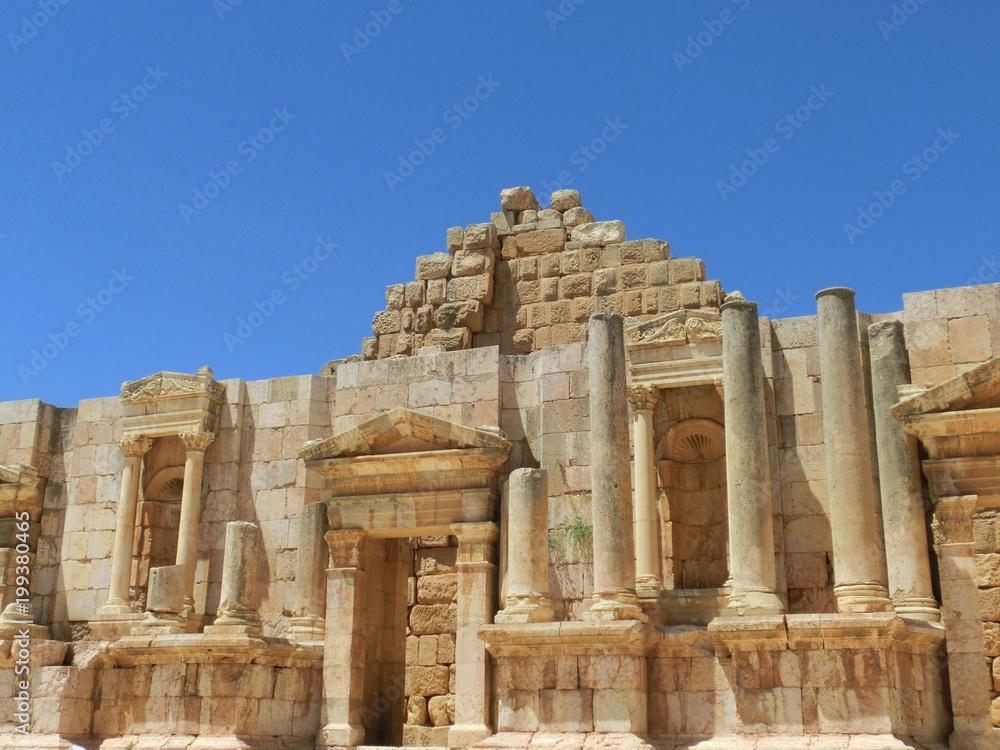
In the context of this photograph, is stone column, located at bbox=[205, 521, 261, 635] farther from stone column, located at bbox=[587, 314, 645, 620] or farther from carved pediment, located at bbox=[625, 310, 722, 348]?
carved pediment, located at bbox=[625, 310, 722, 348]

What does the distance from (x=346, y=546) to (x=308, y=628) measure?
1.27 metres

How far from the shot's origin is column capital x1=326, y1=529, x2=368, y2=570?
16.7m

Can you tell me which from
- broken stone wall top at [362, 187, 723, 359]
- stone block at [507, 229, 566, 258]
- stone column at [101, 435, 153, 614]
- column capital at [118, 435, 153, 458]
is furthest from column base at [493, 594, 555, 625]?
column capital at [118, 435, 153, 458]

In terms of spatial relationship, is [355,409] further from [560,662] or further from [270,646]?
[560,662]

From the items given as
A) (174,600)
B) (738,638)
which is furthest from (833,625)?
(174,600)

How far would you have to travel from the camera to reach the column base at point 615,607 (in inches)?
546

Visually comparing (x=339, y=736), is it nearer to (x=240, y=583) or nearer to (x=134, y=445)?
(x=240, y=583)

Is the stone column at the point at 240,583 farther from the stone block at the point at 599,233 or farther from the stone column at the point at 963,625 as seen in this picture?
the stone column at the point at 963,625

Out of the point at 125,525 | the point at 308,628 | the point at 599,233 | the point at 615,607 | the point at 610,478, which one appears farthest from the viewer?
the point at 599,233

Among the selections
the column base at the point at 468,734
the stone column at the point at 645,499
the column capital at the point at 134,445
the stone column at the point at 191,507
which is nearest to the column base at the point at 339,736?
the column base at the point at 468,734

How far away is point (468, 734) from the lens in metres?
14.9

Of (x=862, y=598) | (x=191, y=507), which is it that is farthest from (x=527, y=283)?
(x=862, y=598)

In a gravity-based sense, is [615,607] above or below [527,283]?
below

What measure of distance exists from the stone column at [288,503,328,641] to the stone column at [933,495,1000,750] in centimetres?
821
